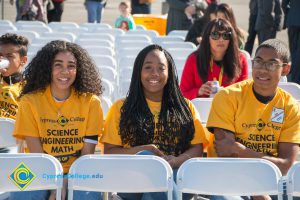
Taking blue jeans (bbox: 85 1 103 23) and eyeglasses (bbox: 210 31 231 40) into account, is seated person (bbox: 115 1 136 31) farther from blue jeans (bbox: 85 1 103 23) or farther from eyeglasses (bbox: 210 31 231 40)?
eyeglasses (bbox: 210 31 231 40)

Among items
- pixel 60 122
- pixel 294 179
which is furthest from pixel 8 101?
pixel 294 179

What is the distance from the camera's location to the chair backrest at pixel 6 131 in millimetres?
5336

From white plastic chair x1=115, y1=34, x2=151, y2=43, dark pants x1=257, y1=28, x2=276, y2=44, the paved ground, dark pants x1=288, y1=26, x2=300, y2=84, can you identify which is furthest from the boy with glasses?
the paved ground

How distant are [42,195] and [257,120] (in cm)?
152

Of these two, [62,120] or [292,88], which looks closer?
[62,120]

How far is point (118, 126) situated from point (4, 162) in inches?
36.1

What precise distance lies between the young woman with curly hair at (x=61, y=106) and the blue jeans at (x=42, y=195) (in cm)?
32

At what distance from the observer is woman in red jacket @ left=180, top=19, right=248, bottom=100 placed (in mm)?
6469

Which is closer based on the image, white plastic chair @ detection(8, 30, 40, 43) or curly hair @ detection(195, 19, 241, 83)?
curly hair @ detection(195, 19, 241, 83)

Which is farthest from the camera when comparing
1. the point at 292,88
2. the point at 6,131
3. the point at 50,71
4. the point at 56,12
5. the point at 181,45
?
the point at 56,12

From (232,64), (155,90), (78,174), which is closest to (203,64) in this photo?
(232,64)

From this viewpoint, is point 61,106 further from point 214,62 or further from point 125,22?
point 125,22

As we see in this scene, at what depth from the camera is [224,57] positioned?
6.54 m

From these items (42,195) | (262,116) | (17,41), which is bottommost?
(42,195)
